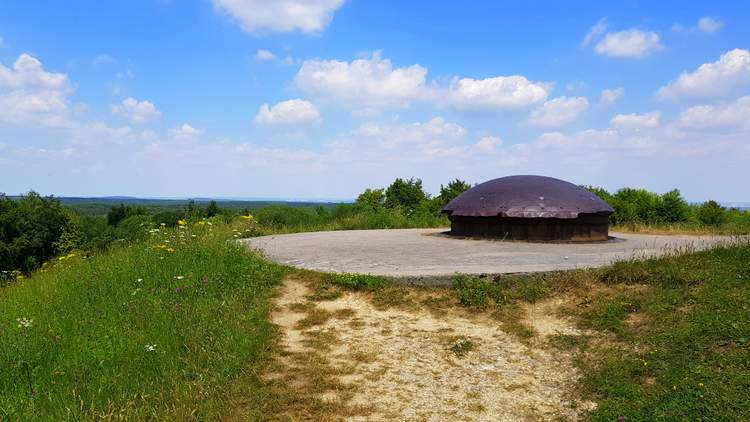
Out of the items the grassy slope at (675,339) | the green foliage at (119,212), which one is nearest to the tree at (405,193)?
the grassy slope at (675,339)

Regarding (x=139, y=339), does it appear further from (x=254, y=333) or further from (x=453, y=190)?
(x=453, y=190)

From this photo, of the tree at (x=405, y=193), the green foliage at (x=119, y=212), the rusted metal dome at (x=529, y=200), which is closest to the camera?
the rusted metal dome at (x=529, y=200)

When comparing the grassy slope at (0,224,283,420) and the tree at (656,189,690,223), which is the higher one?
the tree at (656,189,690,223)

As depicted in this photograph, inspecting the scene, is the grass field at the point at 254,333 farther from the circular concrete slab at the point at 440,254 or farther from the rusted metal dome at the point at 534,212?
the rusted metal dome at the point at 534,212

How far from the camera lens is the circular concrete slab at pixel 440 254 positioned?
6.81m

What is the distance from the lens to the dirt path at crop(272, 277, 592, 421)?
3.84 m

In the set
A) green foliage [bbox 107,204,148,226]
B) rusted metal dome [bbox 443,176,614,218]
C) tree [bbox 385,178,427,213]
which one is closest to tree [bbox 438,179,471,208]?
tree [bbox 385,178,427,213]

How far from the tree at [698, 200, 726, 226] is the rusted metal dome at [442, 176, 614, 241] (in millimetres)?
12512

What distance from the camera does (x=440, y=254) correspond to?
27.1 ft

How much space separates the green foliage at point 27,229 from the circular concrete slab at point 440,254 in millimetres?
23047

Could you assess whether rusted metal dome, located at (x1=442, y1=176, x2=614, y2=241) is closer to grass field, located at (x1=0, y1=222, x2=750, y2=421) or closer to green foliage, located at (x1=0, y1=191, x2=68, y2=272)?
grass field, located at (x1=0, y1=222, x2=750, y2=421)

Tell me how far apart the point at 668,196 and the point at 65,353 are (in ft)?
70.1

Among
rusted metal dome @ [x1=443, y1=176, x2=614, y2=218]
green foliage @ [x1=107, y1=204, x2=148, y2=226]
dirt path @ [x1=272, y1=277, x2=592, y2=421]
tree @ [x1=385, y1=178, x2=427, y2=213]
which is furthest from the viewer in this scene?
green foliage @ [x1=107, y1=204, x2=148, y2=226]

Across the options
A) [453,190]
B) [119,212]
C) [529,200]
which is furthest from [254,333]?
[119,212]
